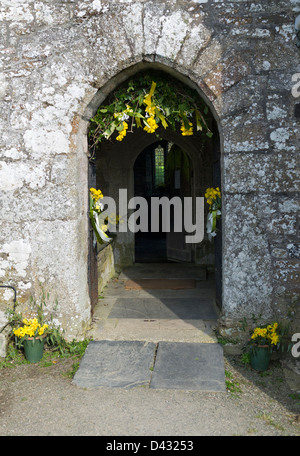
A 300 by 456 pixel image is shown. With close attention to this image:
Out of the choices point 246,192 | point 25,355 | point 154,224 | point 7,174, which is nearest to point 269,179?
point 246,192

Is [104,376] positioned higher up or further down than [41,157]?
further down

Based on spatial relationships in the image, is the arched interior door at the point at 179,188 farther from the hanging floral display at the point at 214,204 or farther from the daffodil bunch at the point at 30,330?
the daffodil bunch at the point at 30,330

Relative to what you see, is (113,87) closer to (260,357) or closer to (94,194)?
(94,194)

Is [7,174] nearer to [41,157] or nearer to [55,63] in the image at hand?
[41,157]

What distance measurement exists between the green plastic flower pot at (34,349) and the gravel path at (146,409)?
0.75 ft

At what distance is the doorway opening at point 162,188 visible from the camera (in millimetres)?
7348

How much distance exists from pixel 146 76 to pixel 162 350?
248cm

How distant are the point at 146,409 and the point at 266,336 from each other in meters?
1.20

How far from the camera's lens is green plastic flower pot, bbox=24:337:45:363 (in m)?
3.47

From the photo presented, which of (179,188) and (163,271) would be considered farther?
(179,188)

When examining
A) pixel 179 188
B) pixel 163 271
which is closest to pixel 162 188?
pixel 179 188

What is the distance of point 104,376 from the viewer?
10.4 ft

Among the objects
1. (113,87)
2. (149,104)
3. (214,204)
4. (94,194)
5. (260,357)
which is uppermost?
(113,87)

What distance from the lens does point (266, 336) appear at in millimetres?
3346
